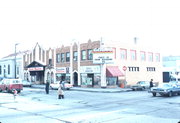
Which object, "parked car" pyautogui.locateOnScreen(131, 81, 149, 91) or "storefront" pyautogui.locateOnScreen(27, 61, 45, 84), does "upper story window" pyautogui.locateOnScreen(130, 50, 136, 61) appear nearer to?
"parked car" pyautogui.locateOnScreen(131, 81, 149, 91)

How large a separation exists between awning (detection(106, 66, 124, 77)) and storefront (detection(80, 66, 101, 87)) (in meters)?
1.53

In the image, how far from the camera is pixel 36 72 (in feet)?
157

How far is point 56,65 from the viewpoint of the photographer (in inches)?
1719

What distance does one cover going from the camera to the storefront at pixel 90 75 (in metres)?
35.6

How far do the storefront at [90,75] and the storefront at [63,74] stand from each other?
385cm

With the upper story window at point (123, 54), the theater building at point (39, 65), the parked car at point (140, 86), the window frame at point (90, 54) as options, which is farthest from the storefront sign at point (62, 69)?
the parked car at point (140, 86)

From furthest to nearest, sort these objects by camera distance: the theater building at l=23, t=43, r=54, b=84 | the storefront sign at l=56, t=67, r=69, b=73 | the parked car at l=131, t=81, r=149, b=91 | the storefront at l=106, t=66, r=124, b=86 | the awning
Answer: the theater building at l=23, t=43, r=54, b=84 → the storefront sign at l=56, t=67, r=69, b=73 → the storefront at l=106, t=66, r=124, b=86 → the awning → the parked car at l=131, t=81, r=149, b=91

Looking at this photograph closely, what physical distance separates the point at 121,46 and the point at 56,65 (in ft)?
44.2

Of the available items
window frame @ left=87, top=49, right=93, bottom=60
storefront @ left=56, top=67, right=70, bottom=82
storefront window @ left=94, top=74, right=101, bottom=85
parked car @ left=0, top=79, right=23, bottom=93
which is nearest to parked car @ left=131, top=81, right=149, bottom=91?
storefront window @ left=94, top=74, right=101, bottom=85

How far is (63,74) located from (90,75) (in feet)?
23.6

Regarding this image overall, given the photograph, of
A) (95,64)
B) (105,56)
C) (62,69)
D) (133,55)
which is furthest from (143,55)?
(62,69)

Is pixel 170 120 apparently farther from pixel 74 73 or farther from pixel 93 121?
pixel 74 73

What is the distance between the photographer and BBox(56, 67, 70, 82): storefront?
134 ft

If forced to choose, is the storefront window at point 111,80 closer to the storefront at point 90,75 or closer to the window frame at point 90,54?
the storefront at point 90,75
